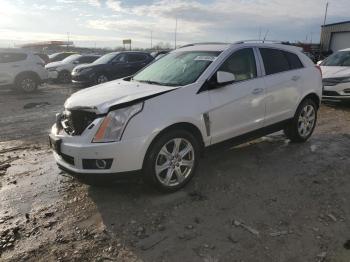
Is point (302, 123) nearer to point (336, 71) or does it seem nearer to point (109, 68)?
point (336, 71)

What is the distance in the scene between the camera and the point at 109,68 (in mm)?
15836

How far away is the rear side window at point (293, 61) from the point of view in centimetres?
612

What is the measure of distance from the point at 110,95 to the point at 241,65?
1.96 metres

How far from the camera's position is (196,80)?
469 centimetres

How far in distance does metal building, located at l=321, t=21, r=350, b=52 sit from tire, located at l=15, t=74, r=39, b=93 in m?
23.6

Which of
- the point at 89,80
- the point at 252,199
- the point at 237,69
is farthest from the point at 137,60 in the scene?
the point at 252,199

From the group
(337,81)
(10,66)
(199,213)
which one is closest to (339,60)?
(337,81)

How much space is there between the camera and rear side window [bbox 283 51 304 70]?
6125 mm

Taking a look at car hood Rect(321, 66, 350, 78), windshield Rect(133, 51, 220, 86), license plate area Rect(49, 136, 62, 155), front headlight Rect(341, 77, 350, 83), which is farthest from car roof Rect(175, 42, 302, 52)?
car hood Rect(321, 66, 350, 78)

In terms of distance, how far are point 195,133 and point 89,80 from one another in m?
11.7

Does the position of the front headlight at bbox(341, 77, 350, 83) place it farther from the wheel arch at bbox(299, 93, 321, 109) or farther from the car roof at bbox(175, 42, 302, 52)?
the car roof at bbox(175, 42, 302, 52)

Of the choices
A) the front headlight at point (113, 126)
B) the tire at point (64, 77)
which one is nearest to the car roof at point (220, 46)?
the front headlight at point (113, 126)

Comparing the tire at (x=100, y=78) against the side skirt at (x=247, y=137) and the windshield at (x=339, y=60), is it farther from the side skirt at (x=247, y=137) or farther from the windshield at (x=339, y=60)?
the side skirt at (x=247, y=137)

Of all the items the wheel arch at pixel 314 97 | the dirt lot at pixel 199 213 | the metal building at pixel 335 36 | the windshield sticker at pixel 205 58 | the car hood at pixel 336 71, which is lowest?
the dirt lot at pixel 199 213
